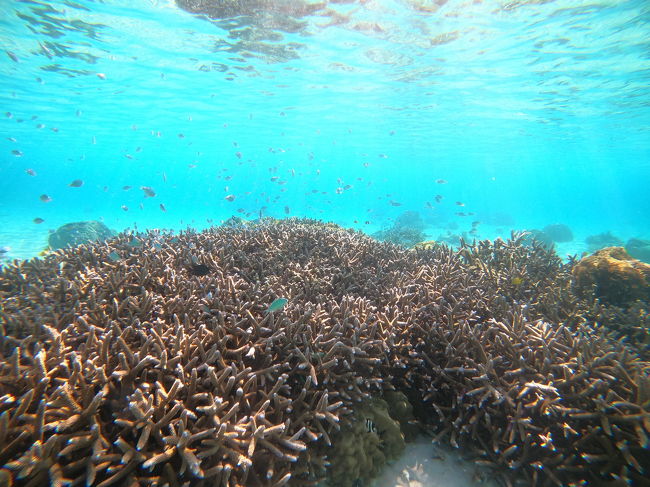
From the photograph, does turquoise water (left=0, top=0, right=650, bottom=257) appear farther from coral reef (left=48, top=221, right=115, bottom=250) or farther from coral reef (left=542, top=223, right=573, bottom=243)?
coral reef (left=542, top=223, right=573, bottom=243)

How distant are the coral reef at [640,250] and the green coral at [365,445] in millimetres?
25249

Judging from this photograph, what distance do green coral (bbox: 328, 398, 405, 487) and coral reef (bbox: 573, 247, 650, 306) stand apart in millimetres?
5652

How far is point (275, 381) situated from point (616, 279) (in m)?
7.54

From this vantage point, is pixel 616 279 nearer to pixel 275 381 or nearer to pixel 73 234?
pixel 275 381

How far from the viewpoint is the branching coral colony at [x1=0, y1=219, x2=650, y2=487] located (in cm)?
232

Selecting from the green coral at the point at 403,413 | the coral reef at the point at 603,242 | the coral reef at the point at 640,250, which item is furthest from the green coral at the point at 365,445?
the coral reef at the point at 603,242

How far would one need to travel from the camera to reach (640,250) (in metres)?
20.5

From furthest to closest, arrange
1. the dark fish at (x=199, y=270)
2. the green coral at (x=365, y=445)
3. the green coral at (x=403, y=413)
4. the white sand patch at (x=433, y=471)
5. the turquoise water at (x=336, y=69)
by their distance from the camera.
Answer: the turquoise water at (x=336, y=69)
the dark fish at (x=199, y=270)
the green coral at (x=403, y=413)
the white sand patch at (x=433, y=471)
the green coral at (x=365, y=445)

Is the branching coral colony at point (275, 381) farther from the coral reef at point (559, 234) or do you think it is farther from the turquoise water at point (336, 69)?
the coral reef at point (559, 234)

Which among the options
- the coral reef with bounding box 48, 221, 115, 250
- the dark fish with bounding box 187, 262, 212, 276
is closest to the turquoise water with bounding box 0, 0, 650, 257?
the coral reef with bounding box 48, 221, 115, 250

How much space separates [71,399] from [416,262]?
616cm

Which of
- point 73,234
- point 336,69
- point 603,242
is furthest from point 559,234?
point 73,234

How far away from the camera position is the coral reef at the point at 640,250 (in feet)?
64.7

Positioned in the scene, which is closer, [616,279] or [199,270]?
[199,270]
